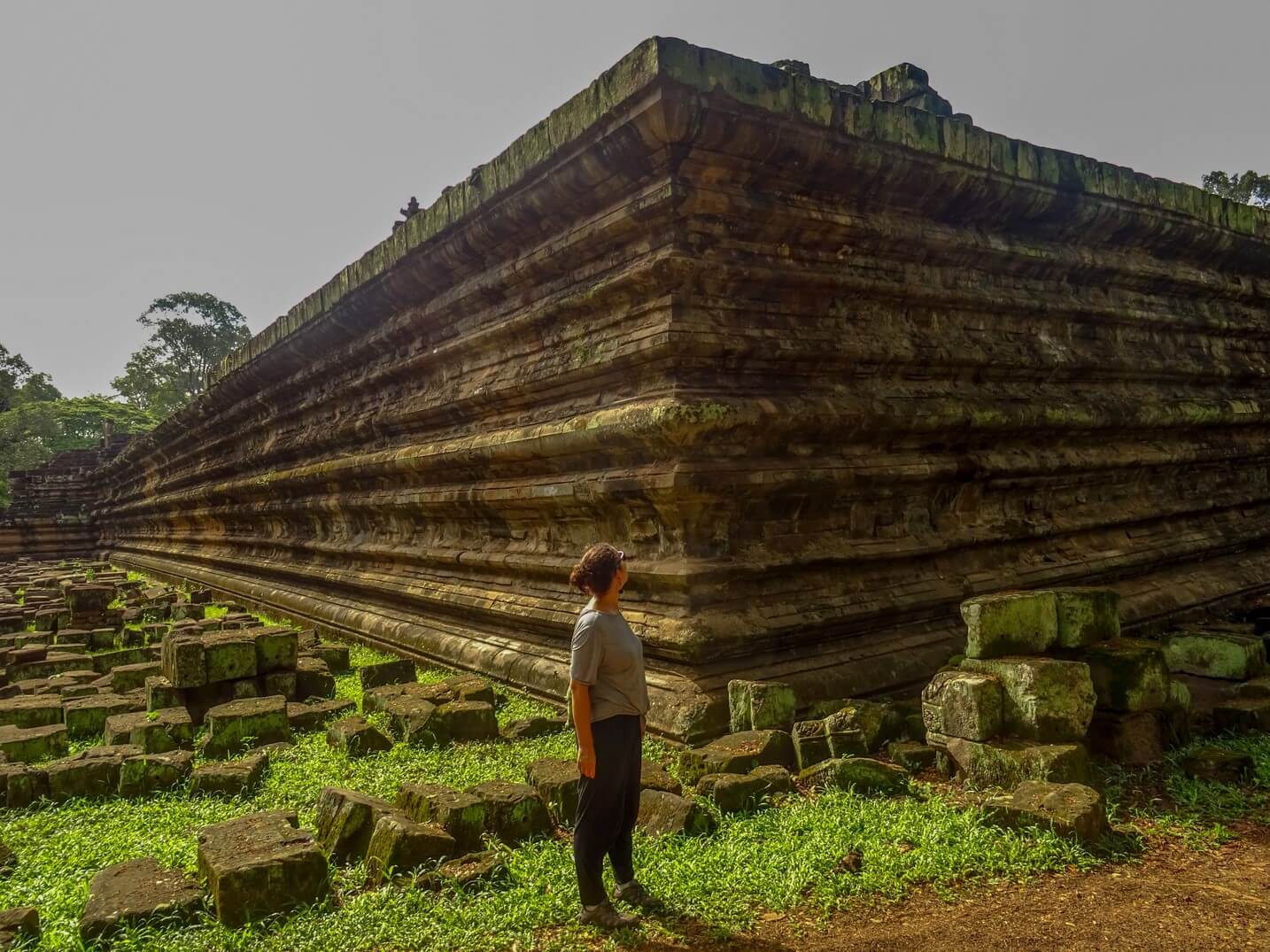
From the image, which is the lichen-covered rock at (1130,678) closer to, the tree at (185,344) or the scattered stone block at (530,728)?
the scattered stone block at (530,728)

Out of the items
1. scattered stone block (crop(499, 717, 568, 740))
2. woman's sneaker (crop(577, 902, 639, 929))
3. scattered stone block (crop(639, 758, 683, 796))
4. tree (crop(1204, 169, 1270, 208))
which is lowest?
woman's sneaker (crop(577, 902, 639, 929))

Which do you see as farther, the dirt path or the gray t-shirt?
the gray t-shirt

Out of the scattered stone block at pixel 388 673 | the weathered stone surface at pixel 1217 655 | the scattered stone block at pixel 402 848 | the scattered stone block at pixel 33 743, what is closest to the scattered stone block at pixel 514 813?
the scattered stone block at pixel 402 848

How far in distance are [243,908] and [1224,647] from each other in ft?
17.0

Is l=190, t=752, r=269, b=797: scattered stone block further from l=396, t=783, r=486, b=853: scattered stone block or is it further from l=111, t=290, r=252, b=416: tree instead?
l=111, t=290, r=252, b=416: tree

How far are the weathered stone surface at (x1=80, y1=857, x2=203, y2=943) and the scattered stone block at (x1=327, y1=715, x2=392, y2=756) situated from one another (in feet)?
4.94

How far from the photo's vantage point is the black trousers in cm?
256

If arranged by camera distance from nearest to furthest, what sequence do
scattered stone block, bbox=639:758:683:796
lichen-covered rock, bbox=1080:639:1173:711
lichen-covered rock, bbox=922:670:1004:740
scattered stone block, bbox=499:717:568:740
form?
scattered stone block, bbox=639:758:683:796 → lichen-covered rock, bbox=922:670:1004:740 → lichen-covered rock, bbox=1080:639:1173:711 → scattered stone block, bbox=499:717:568:740

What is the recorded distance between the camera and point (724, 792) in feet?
10.9

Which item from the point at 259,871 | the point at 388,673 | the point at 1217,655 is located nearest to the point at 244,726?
the point at 388,673

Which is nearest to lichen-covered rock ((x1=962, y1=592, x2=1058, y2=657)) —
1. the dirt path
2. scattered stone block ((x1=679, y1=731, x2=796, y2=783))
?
scattered stone block ((x1=679, y1=731, x2=796, y2=783))

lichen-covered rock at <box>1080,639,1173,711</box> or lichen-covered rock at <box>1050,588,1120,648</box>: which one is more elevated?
lichen-covered rock at <box>1050,588,1120,648</box>

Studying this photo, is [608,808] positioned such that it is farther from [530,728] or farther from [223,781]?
[223,781]

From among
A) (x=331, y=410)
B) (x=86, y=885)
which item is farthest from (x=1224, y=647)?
(x=331, y=410)
